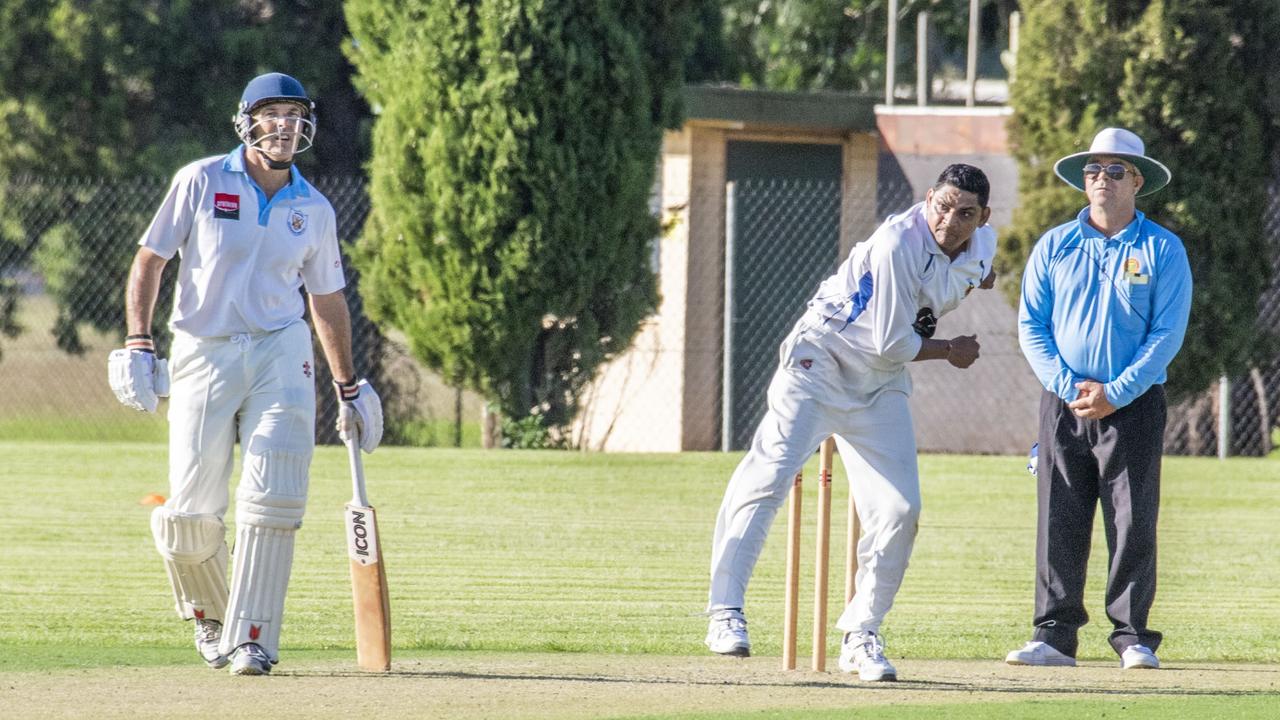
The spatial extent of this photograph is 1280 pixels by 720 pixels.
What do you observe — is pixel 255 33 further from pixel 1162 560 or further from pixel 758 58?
pixel 1162 560

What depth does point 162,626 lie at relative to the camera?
858 cm

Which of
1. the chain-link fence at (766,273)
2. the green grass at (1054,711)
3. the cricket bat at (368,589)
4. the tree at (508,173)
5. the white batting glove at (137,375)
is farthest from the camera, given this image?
the chain-link fence at (766,273)

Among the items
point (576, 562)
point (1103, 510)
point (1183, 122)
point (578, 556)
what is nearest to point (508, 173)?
point (578, 556)

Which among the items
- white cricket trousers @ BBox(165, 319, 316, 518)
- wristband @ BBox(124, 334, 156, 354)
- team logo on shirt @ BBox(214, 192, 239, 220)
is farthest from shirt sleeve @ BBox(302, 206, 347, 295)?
wristband @ BBox(124, 334, 156, 354)

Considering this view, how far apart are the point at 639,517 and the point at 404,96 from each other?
181 inches

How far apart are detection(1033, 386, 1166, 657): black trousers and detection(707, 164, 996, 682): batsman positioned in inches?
29.2

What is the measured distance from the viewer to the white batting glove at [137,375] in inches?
263

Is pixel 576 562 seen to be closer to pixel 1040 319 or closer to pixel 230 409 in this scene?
pixel 1040 319

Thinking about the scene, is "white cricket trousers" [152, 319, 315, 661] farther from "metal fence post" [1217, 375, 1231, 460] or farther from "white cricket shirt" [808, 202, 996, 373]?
"metal fence post" [1217, 375, 1231, 460]

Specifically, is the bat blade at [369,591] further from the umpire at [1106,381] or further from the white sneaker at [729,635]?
the umpire at [1106,381]

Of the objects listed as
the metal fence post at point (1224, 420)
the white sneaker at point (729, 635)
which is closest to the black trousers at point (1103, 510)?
the white sneaker at point (729, 635)

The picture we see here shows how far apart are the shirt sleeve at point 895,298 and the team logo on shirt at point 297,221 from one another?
76.9 inches

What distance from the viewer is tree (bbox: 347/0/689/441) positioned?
1540 centimetres

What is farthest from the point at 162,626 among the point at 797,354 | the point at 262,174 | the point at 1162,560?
the point at 1162,560
